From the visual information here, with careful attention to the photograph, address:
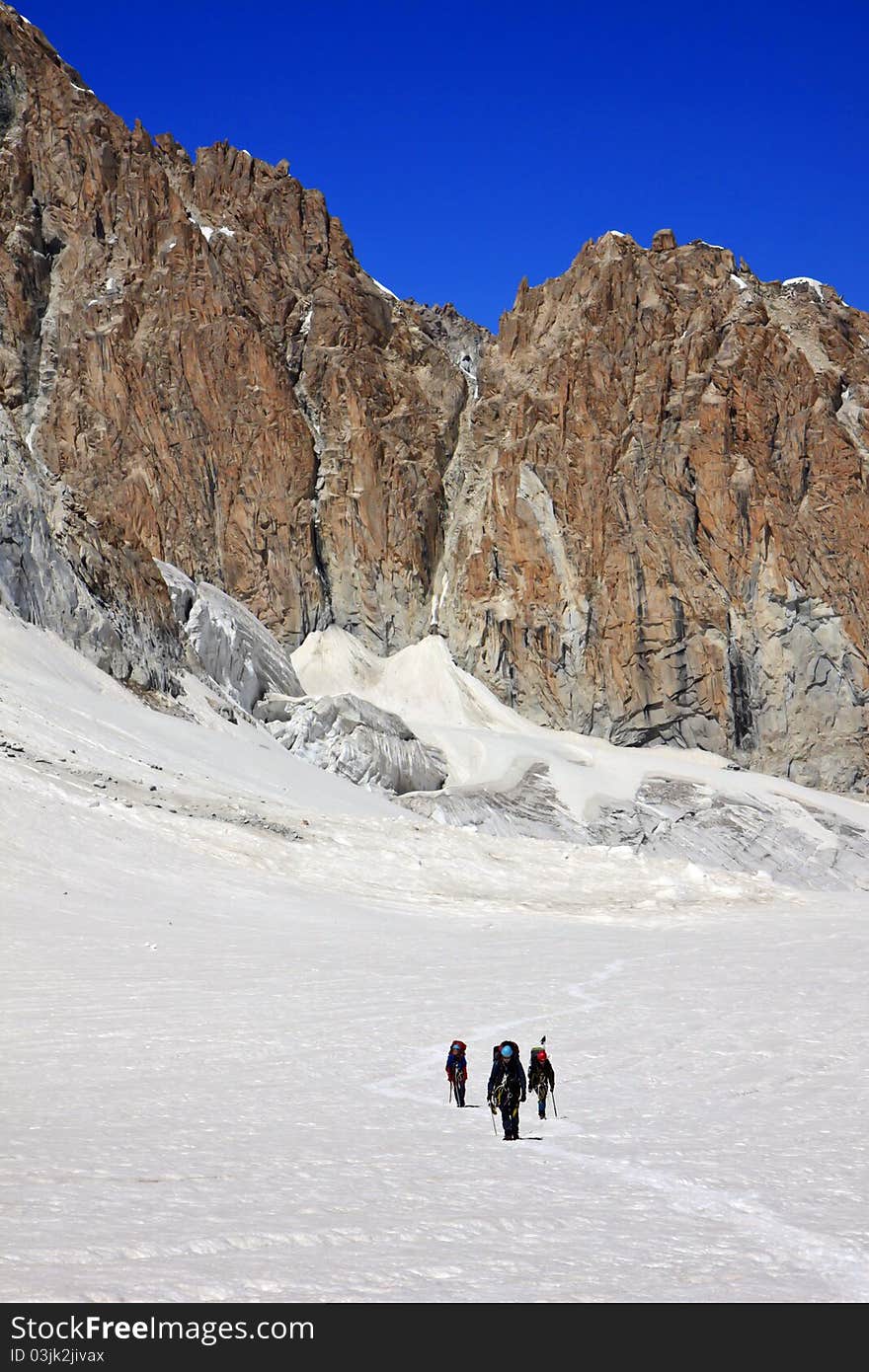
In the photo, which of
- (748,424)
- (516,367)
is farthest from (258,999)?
(516,367)

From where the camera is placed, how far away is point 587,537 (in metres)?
75.0

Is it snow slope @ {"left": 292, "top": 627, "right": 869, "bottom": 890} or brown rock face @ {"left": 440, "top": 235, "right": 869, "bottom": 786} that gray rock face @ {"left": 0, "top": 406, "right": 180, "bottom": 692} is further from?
brown rock face @ {"left": 440, "top": 235, "right": 869, "bottom": 786}

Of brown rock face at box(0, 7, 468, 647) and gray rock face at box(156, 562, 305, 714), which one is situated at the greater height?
brown rock face at box(0, 7, 468, 647)

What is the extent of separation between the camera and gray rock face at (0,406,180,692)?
1783 inches

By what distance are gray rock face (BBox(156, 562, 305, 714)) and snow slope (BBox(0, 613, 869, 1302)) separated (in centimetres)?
2649

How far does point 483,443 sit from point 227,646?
A: 31.0 metres

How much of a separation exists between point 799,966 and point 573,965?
3.06 m

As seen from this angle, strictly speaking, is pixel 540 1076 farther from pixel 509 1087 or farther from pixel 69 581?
pixel 69 581

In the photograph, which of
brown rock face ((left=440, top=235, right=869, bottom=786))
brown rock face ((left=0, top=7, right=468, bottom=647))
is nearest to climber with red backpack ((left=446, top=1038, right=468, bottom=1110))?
brown rock face ((left=440, top=235, right=869, bottom=786))

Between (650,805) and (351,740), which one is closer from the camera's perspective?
(351,740)

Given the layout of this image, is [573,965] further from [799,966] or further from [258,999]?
[258,999]

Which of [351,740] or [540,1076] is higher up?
[351,740]

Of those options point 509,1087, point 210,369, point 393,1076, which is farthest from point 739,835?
point 509,1087

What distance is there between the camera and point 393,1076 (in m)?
10.5
